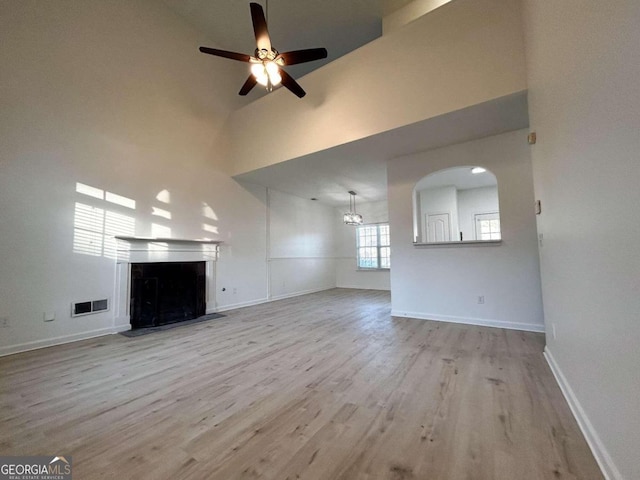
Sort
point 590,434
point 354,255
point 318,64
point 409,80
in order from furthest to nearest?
1. point 354,255
2. point 318,64
3. point 409,80
4. point 590,434

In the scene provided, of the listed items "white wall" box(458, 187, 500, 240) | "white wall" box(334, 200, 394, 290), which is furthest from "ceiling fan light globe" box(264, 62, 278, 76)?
"white wall" box(458, 187, 500, 240)

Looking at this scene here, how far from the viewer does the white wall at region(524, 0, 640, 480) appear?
87cm

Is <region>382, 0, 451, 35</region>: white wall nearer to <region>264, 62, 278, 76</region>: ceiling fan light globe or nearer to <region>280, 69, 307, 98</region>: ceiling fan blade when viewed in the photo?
<region>280, 69, 307, 98</region>: ceiling fan blade

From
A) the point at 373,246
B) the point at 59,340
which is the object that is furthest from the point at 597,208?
the point at 373,246

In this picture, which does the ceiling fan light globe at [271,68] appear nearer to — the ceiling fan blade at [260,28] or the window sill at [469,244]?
the ceiling fan blade at [260,28]

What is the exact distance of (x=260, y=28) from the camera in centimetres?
277

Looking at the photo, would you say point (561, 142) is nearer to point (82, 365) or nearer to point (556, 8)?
point (556, 8)

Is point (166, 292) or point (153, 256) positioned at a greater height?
point (153, 256)

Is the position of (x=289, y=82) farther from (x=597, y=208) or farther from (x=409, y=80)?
(x=597, y=208)

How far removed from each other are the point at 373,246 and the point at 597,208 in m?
7.07

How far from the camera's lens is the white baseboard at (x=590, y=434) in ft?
3.51

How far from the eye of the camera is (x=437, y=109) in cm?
308

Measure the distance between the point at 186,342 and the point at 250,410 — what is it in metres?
1.89

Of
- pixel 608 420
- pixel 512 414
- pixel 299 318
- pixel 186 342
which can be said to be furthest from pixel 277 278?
pixel 608 420
